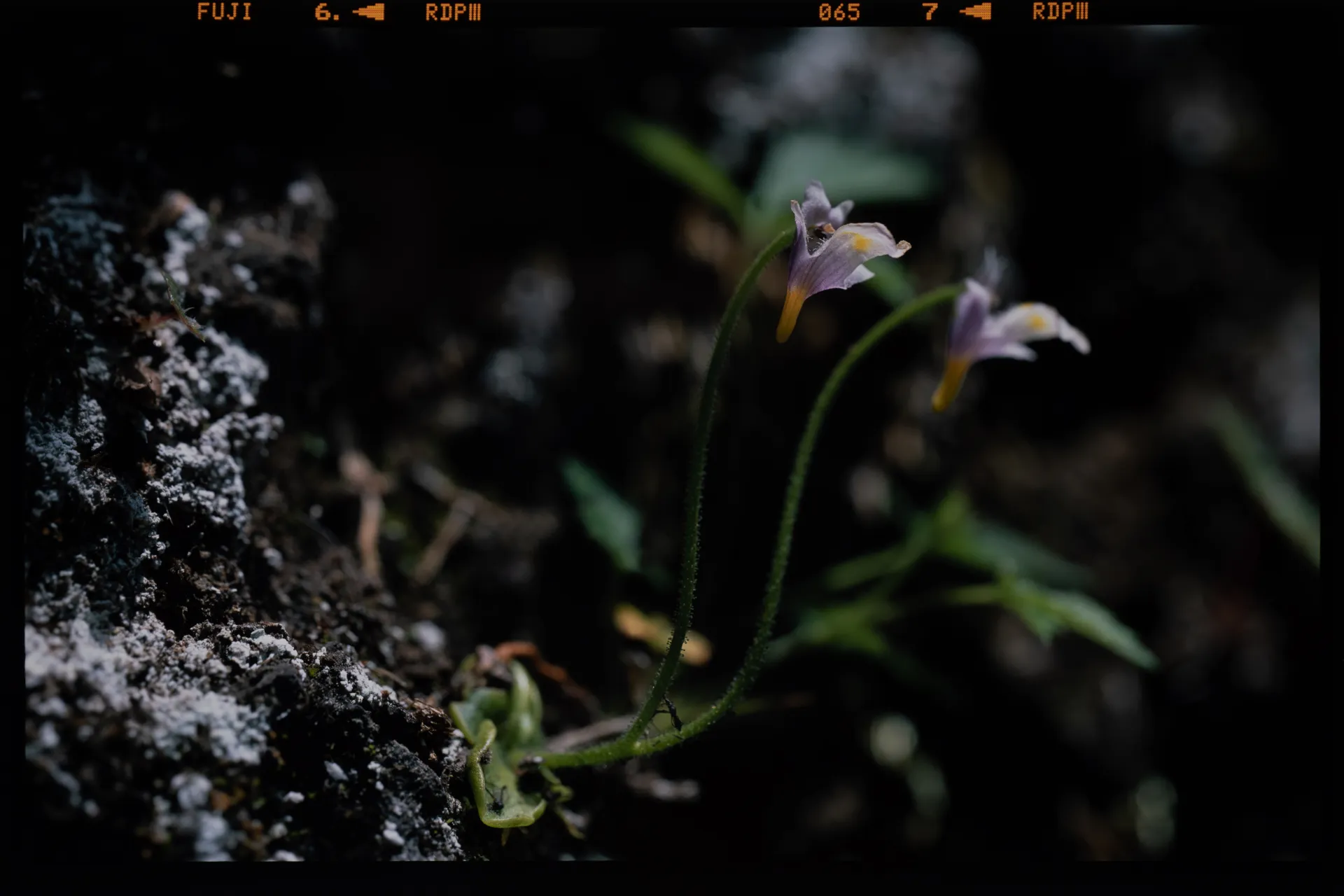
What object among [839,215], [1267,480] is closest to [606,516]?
[839,215]

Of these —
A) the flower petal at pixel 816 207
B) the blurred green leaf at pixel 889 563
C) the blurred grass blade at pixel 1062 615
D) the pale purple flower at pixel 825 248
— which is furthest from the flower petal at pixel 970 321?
the blurred green leaf at pixel 889 563

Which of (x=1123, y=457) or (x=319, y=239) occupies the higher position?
(x=319, y=239)

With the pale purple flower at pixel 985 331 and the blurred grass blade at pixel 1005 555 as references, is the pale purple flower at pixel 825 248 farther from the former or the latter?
the blurred grass blade at pixel 1005 555

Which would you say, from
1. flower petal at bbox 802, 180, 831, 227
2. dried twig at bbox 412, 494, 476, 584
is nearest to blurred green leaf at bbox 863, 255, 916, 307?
flower petal at bbox 802, 180, 831, 227

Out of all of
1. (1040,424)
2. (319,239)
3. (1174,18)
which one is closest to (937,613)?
(1040,424)

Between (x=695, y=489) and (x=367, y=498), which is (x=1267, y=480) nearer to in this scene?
(x=695, y=489)

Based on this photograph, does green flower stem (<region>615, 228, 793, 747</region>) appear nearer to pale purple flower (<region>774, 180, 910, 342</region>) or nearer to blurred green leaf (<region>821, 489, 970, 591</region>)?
pale purple flower (<region>774, 180, 910, 342</region>)

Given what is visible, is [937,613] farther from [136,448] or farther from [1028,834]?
[136,448]
